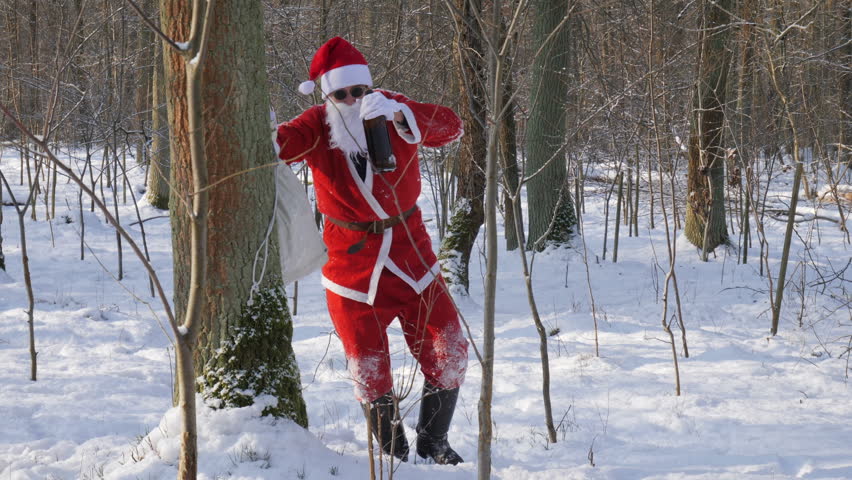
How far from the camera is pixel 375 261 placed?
9.52 ft

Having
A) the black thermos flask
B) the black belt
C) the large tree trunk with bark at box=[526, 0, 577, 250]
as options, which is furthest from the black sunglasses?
the large tree trunk with bark at box=[526, 0, 577, 250]

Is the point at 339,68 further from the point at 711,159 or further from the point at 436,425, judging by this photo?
the point at 711,159

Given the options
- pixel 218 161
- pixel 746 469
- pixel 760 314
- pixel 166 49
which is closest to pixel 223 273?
pixel 218 161

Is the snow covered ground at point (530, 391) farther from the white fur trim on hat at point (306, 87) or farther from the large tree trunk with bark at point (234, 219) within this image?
the white fur trim on hat at point (306, 87)

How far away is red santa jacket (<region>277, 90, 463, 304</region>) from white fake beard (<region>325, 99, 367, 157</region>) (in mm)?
36

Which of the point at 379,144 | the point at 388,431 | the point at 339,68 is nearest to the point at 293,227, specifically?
the point at 379,144

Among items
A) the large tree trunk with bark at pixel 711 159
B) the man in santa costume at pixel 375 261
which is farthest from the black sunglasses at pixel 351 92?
the large tree trunk with bark at pixel 711 159

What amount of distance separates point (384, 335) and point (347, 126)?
0.92 metres

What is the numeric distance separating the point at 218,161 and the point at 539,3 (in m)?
6.24

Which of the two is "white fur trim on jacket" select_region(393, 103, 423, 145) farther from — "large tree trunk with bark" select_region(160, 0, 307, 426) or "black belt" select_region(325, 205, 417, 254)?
"large tree trunk with bark" select_region(160, 0, 307, 426)

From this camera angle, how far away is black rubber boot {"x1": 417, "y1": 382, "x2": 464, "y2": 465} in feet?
9.50

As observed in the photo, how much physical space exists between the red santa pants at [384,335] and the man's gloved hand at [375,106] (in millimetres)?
668

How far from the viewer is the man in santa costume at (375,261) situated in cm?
287

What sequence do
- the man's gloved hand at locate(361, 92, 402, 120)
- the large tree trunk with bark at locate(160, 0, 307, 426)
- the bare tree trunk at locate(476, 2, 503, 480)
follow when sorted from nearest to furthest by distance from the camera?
the bare tree trunk at locate(476, 2, 503, 480), the large tree trunk with bark at locate(160, 0, 307, 426), the man's gloved hand at locate(361, 92, 402, 120)
